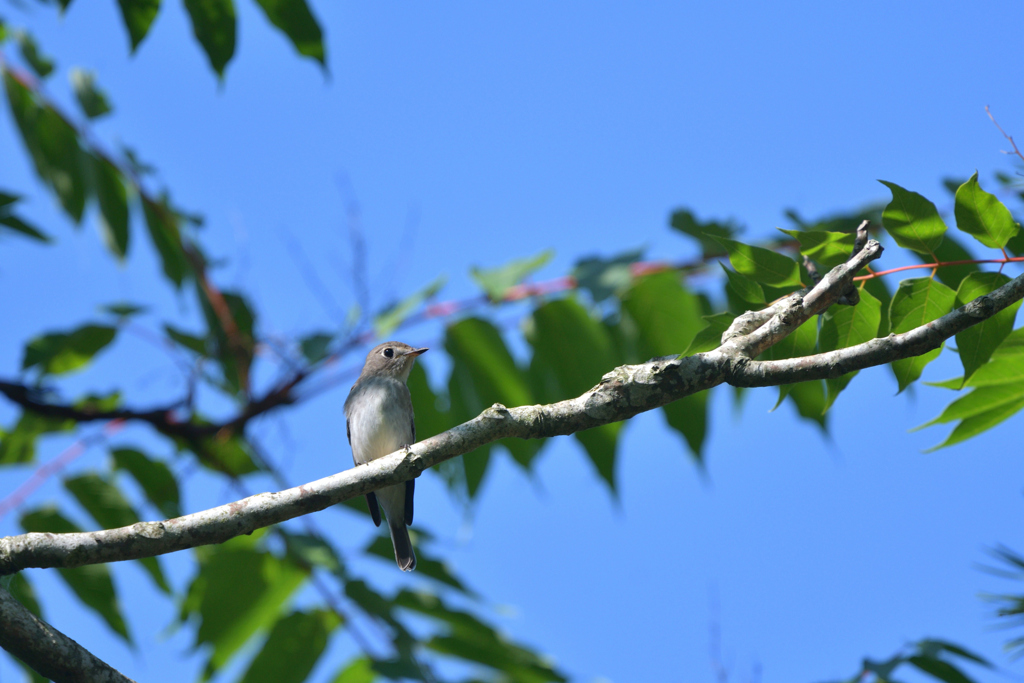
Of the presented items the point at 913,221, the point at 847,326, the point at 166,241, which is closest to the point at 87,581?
the point at 166,241

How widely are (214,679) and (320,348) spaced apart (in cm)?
A: 220

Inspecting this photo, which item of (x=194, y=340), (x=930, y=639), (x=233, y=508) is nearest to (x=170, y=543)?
(x=233, y=508)

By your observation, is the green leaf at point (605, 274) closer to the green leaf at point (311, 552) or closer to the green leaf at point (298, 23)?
the green leaf at point (298, 23)

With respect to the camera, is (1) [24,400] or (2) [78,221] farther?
(2) [78,221]

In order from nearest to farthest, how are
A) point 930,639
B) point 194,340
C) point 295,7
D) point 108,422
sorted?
point 930,639 < point 295,7 < point 108,422 < point 194,340

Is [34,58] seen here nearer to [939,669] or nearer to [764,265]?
[764,265]

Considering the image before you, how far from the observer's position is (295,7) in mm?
4508

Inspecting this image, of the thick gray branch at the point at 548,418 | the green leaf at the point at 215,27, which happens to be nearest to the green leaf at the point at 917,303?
the thick gray branch at the point at 548,418

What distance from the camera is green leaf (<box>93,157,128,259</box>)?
20.5ft

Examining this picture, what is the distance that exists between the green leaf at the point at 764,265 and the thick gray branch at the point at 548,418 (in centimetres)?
17

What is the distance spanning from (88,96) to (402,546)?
459 cm

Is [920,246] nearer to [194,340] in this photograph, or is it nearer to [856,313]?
[856,313]

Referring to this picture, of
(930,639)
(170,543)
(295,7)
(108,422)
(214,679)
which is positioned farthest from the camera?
(108,422)

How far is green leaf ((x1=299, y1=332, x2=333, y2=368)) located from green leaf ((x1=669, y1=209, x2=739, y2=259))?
96.9 inches
